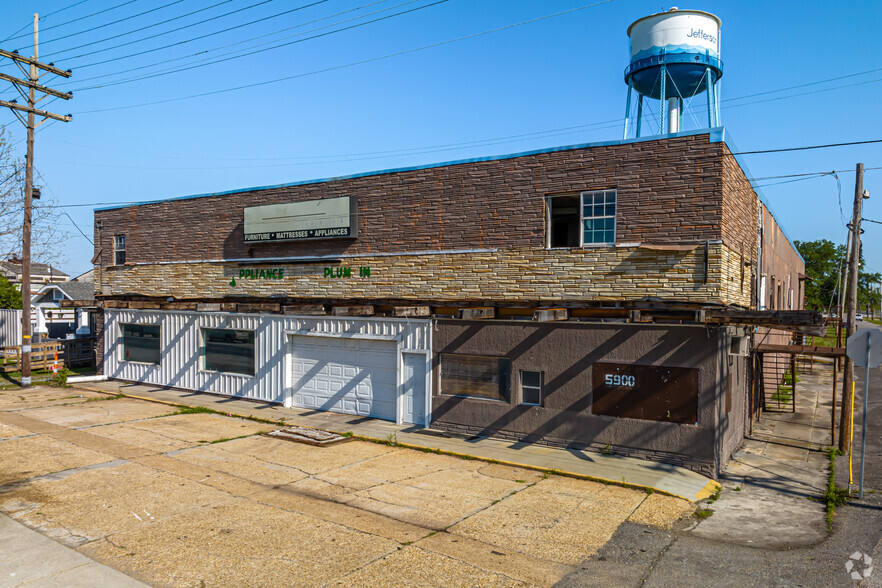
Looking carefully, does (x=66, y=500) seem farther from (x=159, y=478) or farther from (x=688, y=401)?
(x=688, y=401)

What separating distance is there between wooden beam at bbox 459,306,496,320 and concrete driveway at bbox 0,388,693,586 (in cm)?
335

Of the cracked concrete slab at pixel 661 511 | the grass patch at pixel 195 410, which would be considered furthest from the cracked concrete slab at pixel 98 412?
the cracked concrete slab at pixel 661 511

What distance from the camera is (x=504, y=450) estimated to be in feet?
44.8

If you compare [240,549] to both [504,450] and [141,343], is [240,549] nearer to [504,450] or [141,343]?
[504,450]

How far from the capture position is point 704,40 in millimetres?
20734

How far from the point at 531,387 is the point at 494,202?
489cm

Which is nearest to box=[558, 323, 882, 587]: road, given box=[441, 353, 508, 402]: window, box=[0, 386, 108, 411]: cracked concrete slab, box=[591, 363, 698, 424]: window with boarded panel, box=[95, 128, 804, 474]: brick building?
box=[591, 363, 698, 424]: window with boarded panel

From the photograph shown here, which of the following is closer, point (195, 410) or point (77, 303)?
point (195, 410)

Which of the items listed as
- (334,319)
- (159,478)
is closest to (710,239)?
(334,319)

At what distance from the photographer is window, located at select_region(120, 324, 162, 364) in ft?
75.2

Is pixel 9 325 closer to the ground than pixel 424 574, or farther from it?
farther from it

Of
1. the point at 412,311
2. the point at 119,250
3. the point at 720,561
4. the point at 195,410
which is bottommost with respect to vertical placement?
the point at 195,410

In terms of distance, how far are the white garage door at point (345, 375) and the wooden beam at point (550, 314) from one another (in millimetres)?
5024

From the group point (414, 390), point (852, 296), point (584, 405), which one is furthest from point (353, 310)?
point (852, 296)
